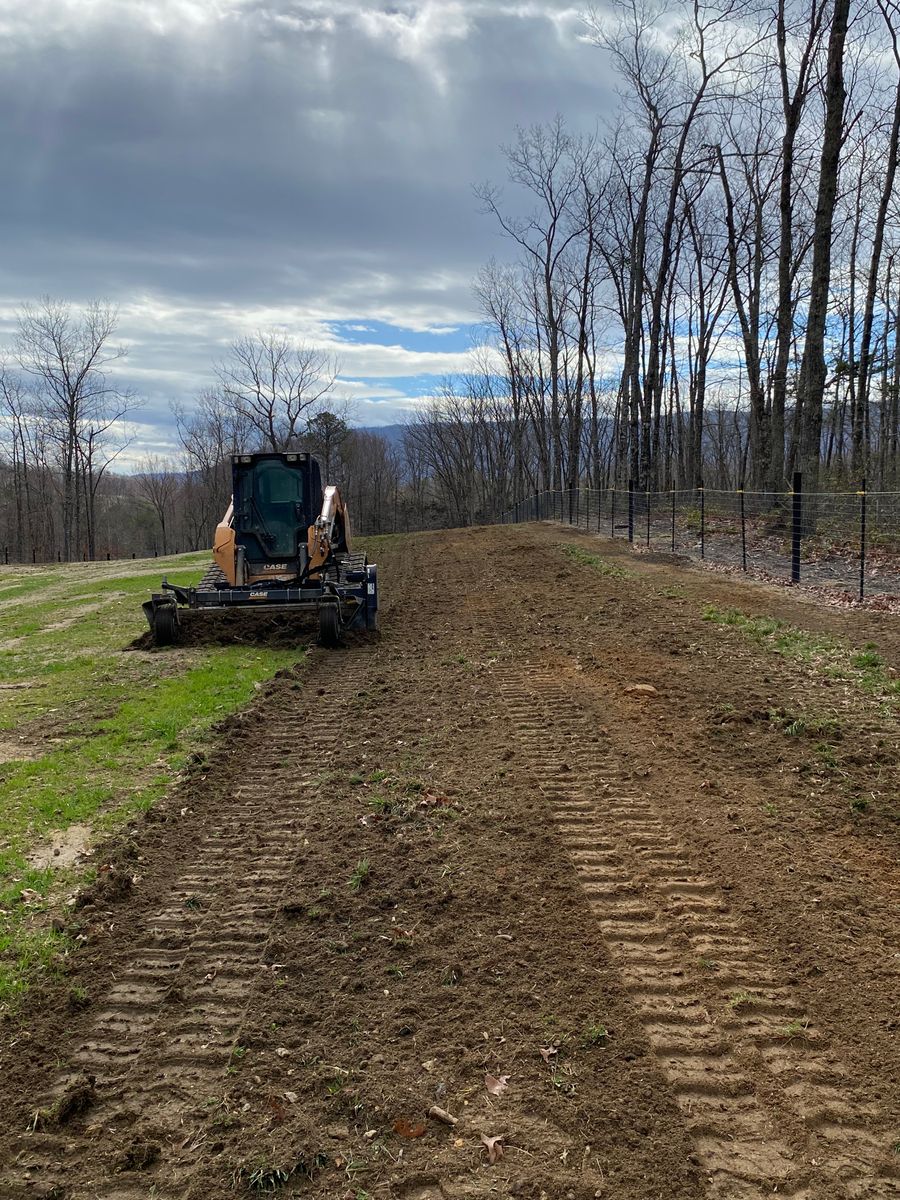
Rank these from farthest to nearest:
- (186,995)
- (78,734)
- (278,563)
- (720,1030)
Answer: (278,563), (78,734), (186,995), (720,1030)

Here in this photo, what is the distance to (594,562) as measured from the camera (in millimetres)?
17250

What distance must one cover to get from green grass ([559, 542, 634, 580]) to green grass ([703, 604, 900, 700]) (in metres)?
4.62

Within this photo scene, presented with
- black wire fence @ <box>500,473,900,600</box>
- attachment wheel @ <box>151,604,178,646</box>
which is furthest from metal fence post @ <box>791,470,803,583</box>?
attachment wheel @ <box>151,604,178,646</box>

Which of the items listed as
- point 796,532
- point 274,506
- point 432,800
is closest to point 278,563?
point 274,506

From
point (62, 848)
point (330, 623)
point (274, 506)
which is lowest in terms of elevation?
point (62, 848)

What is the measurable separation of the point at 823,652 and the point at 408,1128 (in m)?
7.13

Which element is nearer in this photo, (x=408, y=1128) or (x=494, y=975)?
(x=408, y=1128)

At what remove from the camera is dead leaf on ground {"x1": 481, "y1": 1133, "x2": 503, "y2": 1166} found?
2.52 meters

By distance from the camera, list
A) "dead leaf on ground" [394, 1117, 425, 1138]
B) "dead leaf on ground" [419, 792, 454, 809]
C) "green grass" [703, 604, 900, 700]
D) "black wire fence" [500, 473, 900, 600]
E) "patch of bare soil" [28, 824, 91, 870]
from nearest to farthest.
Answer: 1. "dead leaf on ground" [394, 1117, 425, 1138]
2. "patch of bare soil" [28, 824, 91, 870]
3. "dead leaf on ground" [419, 792, 454, 809]
4. "green grass" [703, 604, 900, 700]
5. "black wire fence" [500, 473, 900, 600]

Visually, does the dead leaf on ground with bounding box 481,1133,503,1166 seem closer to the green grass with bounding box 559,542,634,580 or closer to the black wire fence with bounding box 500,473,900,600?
the black wire fence with bounding box 500,473,900,600

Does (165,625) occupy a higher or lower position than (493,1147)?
higher

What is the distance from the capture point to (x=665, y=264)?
25.7 m

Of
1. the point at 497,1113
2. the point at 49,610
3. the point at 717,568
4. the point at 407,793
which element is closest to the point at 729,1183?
the point at 497,1113

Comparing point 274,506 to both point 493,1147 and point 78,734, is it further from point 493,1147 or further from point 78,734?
point 493,1147
